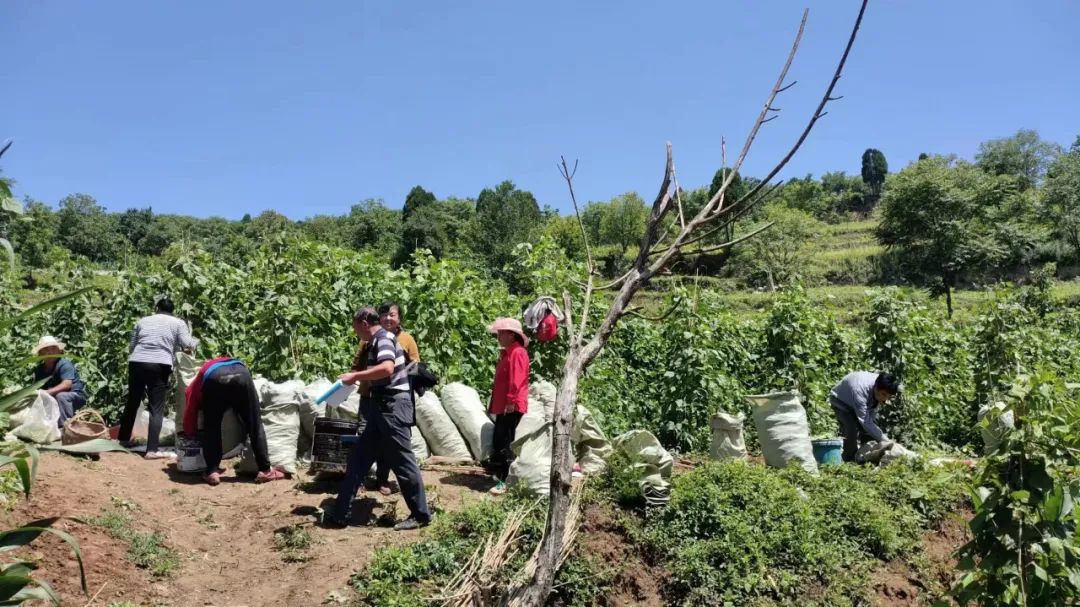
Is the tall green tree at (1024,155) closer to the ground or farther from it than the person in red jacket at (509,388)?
farther from it

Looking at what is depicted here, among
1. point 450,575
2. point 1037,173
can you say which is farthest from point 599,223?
point 450,575

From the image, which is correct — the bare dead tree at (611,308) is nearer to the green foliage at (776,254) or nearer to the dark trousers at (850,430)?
the dark trousers at (850,430)

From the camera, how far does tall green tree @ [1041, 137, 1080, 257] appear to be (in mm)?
Answer: 36750

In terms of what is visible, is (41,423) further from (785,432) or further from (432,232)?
(432,232)

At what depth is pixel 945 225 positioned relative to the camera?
36844 millimetres

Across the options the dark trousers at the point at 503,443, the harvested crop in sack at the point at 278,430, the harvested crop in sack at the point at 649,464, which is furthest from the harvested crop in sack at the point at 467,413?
the harvested crop in sack at the point at 649,464

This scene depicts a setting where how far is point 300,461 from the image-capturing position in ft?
21.9

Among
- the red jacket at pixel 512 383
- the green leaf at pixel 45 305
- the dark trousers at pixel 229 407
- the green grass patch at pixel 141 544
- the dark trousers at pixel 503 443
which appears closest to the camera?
the green leaf at pixel 45 305

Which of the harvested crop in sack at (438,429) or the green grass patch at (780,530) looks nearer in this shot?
the green grass patch at (780,530)

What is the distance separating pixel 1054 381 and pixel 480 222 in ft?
182

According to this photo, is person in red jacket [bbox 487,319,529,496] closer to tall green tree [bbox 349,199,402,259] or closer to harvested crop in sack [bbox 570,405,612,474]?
harvested crop in sack [bbox 570,405,612,474]

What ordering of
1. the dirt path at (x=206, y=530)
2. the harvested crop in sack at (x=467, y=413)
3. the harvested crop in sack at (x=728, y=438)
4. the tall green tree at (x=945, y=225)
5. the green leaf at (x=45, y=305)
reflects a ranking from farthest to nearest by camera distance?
the tall green tree at (x=945, y=225)
the harvested crop in sack at (x=467, y=413)
the harvested crop in sack at (x=728, y=438)
the dirt path at (x=206, y=530)
the green leaf at (x=45, y=305)

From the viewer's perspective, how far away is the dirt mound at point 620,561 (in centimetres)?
480

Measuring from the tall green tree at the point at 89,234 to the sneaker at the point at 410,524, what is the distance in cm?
6686
